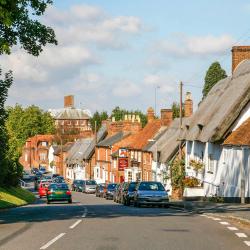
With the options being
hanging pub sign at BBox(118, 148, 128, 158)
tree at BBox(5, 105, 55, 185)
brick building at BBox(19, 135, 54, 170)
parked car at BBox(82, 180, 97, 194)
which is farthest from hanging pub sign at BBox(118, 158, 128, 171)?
tree at BBox(5, 105, 55, 185)

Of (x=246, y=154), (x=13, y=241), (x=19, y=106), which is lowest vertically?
(x=13, y=241)

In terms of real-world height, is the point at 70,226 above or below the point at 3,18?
below

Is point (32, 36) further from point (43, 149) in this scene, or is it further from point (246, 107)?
point (43, 149)

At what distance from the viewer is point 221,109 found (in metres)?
47.9

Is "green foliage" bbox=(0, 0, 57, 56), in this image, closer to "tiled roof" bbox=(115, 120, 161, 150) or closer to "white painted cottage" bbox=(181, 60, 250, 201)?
"white painted cottage" bbox=(181, 60, 250, 201)

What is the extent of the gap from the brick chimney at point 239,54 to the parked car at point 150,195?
53.2 feet

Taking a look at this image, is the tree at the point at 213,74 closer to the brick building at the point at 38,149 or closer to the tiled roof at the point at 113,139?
the tiled roof at the point at 113,139

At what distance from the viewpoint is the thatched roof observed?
1752 inches

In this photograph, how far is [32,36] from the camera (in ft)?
84.2

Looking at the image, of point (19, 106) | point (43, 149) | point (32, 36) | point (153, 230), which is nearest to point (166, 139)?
point (32, 36)

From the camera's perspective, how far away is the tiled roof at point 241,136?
4072 cm

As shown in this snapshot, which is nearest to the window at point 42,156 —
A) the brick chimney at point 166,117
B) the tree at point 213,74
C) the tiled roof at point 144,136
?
the tree at point 213,74

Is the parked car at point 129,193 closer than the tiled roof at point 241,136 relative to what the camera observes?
No

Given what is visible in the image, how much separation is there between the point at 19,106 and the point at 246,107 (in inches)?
6117
